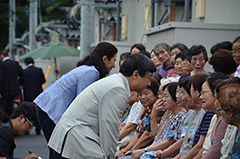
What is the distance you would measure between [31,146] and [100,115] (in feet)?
27.8

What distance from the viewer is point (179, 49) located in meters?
9.92

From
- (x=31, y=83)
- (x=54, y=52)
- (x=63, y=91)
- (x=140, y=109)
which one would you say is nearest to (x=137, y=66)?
(x=63, y=91)

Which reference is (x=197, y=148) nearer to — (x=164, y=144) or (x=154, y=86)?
(x=164, y=144)

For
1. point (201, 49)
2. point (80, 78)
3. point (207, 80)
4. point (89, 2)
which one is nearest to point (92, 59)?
point (80, 78)

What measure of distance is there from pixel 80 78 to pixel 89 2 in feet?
28.2

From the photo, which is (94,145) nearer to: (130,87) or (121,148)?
(130,87)

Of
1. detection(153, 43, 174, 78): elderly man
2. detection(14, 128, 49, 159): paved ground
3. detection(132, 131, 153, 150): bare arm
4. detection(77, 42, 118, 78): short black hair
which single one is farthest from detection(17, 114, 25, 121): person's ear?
detection(14, 128, 49, 159): paved ground

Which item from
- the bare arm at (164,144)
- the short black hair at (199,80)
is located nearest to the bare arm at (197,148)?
the short black hair at (199,80)

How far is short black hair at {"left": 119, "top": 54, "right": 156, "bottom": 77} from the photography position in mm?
5523

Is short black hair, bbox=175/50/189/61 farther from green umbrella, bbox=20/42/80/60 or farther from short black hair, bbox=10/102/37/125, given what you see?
green umbrella, bbox=20/42/80/60

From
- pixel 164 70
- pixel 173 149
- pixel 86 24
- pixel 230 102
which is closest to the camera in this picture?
pixel 230 102

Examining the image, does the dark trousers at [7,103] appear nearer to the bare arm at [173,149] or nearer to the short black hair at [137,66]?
the bare arm at [173,149]

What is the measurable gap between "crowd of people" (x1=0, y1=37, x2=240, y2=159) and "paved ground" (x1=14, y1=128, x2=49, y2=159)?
2.97m

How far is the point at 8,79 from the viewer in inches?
626
